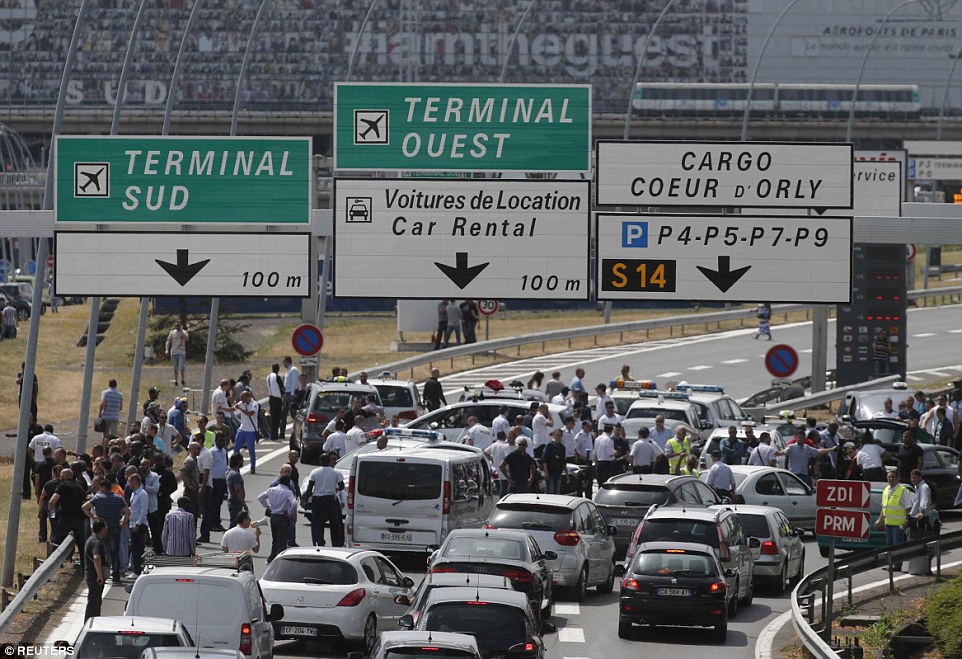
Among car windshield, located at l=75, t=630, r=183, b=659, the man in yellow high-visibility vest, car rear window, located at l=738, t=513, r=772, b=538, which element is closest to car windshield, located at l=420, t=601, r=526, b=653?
car windshield, located at l=75, t=630, r=183, b=659

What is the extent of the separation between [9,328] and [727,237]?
51.2 m

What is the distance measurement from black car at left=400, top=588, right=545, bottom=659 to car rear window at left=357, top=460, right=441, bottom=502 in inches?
282

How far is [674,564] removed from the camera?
65.7 feet

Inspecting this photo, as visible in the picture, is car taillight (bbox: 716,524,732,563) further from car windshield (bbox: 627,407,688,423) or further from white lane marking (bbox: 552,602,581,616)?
car windshield (bbox: 627,407,688,423)

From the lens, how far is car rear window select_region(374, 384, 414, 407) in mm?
→ 35781

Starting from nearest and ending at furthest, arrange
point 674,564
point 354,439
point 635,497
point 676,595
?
point 676,595 → point 674,564 → point 635,497 → point 354,439

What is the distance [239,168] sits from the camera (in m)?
18.9

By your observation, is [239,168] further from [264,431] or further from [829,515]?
[264,431]

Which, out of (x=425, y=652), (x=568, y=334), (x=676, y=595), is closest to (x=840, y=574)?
(x=676, y=595)

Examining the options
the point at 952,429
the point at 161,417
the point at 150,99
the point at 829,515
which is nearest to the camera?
the point at 829,515

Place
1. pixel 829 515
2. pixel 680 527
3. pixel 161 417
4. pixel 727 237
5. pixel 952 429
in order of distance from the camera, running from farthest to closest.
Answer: pixel 952 429
pixel 161 417
pixel 680 527
pixel 829 515
pixel 727 237

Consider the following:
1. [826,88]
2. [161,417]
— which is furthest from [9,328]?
[826,88]

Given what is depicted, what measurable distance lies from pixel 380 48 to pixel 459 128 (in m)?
139

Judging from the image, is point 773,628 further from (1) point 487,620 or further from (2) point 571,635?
(1) point 487,620
